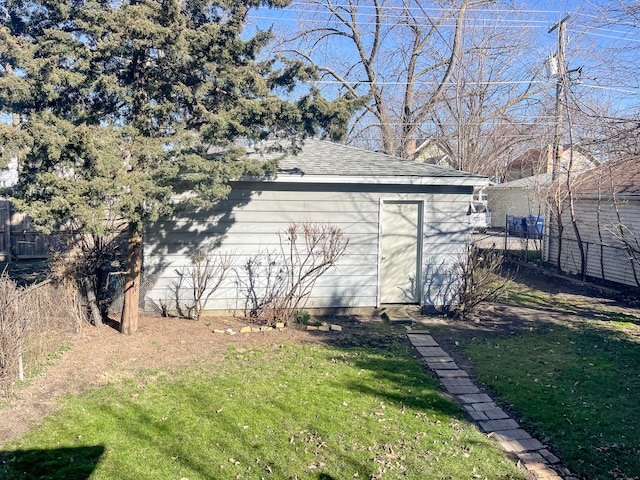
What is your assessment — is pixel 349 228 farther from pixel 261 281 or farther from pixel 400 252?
pixel 261 281

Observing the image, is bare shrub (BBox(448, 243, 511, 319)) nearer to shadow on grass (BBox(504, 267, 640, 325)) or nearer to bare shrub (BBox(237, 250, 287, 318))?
shadow on grass (BBox(504, 267, 640, 325))

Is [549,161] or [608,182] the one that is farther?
[549,161]

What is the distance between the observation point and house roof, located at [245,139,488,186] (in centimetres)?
830

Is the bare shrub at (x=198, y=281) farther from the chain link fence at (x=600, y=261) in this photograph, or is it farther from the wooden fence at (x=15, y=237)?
the chain link fence at (x=600, y=261)

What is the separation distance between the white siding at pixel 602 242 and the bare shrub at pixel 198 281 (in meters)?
9.07

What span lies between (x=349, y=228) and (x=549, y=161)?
17.8m

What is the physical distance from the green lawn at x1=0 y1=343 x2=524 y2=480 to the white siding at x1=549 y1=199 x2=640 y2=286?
8756 millimetres

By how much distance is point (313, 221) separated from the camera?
8.63 m

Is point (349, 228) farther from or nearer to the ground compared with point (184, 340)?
farther from the ground

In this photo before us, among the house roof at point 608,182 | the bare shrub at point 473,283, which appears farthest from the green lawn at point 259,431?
the house roof at point 608,182

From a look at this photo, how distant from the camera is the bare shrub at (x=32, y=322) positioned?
4848 mm

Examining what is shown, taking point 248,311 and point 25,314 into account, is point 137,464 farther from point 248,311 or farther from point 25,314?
point 248,311

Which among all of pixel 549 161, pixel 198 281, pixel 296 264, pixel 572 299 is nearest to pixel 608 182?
pixel 572 299

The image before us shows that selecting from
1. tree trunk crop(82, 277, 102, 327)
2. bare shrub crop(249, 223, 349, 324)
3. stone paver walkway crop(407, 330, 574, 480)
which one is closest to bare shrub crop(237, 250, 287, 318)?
bare shrub crop(249, 223, 349, 324)
